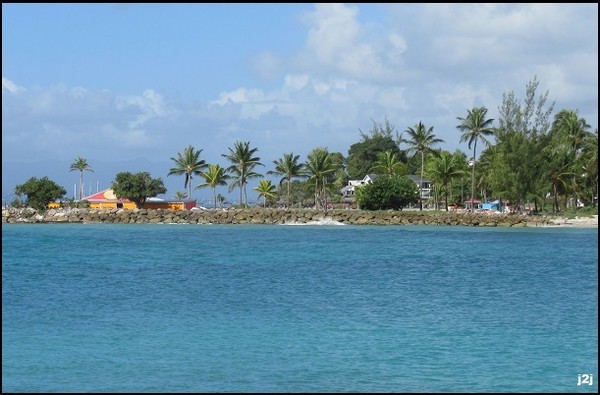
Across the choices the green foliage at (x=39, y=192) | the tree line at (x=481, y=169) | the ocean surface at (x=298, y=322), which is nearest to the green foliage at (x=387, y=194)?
the tree line at (x=481, y=169)

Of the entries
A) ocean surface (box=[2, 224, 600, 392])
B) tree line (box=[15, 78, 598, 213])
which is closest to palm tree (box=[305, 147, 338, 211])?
tree line (box=[15, 78, 598, 213])

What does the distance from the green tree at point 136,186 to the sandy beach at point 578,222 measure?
43.2 meters

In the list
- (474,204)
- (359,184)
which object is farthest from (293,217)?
(474,204)

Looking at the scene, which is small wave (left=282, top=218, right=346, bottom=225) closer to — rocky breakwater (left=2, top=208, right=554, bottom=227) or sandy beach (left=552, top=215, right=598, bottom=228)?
rocky breakwater (left=2, top=208, right=554, bottom=227)

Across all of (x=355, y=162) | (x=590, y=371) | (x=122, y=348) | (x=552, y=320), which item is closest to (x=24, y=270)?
(x=122, y=348)

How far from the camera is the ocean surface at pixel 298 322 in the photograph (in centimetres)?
1523

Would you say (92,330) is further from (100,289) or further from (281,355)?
(100,289)

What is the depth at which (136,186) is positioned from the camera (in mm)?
93000

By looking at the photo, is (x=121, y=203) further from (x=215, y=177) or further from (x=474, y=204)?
(x=474, y=204)

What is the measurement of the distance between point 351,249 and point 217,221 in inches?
1498

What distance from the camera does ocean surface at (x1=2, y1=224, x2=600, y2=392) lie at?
1523 centimetres

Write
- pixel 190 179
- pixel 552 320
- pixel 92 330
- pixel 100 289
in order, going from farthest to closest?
pixel 190 179
pixel 100 289
pixel 552 320
pixel 92 330

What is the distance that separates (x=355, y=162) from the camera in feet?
435

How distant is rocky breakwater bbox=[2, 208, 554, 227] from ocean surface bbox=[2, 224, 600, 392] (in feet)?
119
